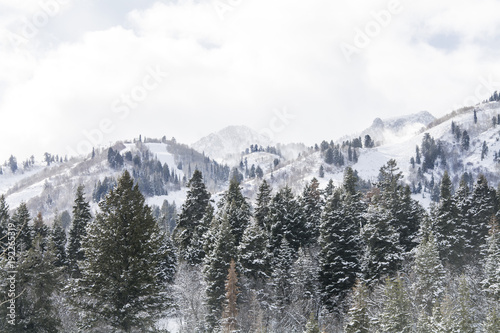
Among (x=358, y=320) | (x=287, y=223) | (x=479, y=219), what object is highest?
(x=287, y=223)

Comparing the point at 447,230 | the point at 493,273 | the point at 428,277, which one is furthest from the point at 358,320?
the point at 447,230

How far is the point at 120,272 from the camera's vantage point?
2202 centimetres

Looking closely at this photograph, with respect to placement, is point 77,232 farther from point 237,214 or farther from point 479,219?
point 479,219

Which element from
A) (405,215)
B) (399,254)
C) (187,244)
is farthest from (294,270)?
(405,215)

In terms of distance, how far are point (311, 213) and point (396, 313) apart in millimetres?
28463

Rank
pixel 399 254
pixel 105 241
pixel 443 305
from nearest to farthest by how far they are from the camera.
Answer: pixel 105 241 → pixel 443 305 → pixel 399 254

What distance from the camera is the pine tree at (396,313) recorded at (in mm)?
34022

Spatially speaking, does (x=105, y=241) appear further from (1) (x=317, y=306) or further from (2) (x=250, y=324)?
(1) (x=317, y=306)

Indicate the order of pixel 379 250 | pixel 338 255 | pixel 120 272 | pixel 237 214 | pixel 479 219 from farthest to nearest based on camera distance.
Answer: pixel 479 219, pixel 237 214, pixel 338 255, pixel 379 250, pixel 120 272

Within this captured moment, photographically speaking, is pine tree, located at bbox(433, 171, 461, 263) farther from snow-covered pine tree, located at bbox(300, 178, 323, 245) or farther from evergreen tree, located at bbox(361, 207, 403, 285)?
snow-covered pine tree, located at bbox(300, 178, 323, 245)

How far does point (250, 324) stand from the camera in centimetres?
4144

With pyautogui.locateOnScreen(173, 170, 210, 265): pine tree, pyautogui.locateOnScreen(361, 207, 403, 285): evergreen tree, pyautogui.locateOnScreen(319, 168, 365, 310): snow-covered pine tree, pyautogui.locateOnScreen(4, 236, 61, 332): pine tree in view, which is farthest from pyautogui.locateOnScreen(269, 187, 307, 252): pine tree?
pyautogui.locateOnScreen(4, 236, 61, 332): pine tree

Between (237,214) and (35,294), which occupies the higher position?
(237,214)

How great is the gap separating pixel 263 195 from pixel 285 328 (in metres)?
20.1
